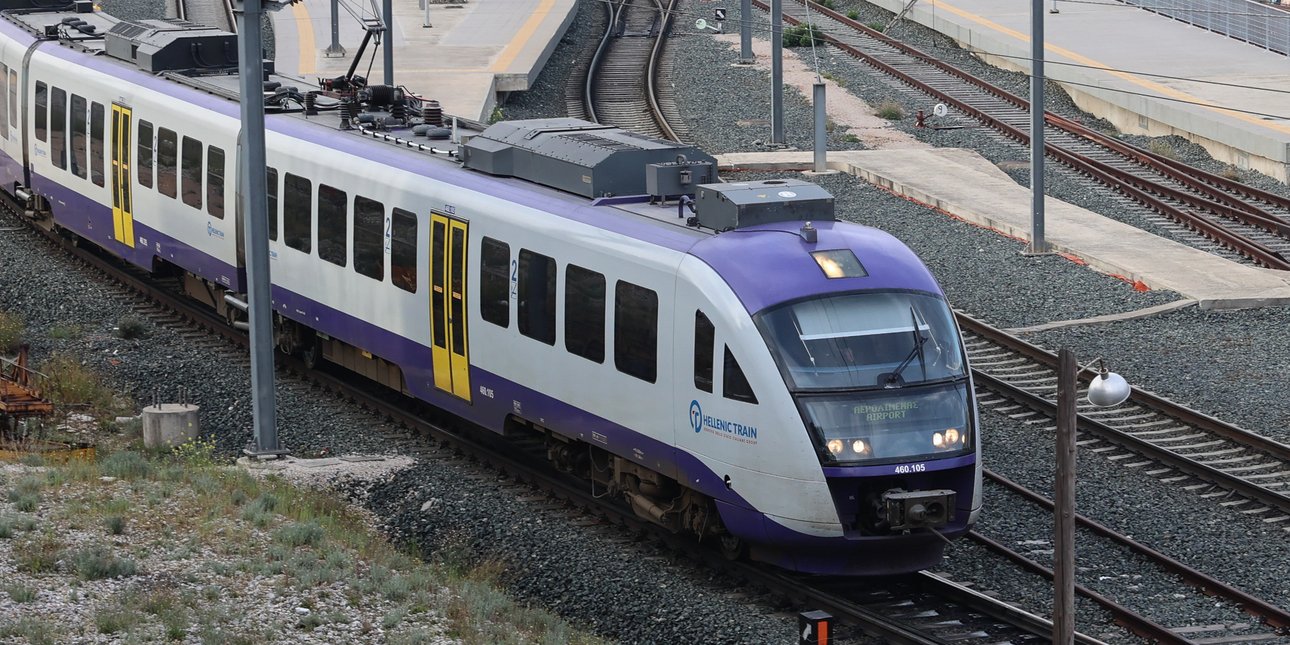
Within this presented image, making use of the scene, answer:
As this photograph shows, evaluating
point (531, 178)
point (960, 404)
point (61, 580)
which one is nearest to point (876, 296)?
point (960, 404)

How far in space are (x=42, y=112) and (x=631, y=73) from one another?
1857 cm

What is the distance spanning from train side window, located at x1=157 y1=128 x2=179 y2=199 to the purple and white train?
1.5 inches

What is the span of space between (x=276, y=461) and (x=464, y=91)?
21.4m

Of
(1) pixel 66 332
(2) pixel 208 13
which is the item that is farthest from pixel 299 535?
(2) pixel 208 13

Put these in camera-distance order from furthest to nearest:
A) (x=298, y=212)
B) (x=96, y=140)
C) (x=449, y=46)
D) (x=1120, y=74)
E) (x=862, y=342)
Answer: (x=449, y=46) → (x=1120, y=74) → (x=96, y=140) → (x=298, y=212) → (x=862, y=342)

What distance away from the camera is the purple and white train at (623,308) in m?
12.5

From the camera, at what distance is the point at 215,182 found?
20.2 meters

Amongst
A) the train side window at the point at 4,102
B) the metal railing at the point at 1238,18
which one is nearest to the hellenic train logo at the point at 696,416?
the train side window at the point at 4,102

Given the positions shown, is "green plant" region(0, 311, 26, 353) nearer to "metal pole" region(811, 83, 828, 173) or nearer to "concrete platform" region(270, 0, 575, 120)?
"concrete platform" region(270, 0, 575, 120)

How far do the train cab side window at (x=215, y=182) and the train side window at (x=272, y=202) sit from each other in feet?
2.92

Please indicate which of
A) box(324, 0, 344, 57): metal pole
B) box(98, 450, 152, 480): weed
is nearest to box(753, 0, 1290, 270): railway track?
box(324, 0, 344, 57): metal pole

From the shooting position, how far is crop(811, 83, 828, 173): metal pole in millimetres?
31203

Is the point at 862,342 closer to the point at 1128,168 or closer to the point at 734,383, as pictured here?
the point at 734,383

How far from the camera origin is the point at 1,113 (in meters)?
27.1
